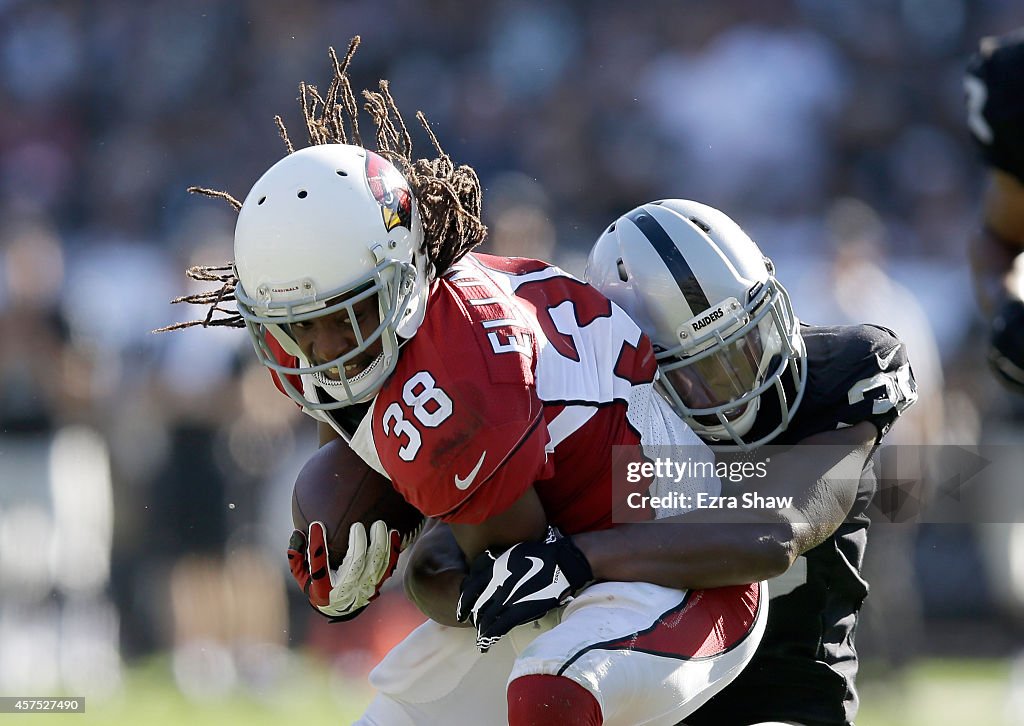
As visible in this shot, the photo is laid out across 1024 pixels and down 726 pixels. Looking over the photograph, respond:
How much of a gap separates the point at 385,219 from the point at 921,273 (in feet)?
21.0

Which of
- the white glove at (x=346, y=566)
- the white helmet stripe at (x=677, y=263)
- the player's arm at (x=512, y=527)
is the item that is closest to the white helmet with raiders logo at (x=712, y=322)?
the white helmet stripe at (x=677, y=263)

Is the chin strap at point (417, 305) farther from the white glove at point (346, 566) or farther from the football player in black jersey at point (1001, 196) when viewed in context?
the football player in black jersey at point (1001, 196)

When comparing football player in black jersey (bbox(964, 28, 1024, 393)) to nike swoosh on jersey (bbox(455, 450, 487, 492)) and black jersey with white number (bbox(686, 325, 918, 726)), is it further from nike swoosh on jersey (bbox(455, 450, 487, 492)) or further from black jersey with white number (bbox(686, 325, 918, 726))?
nike swoosh on jersey (bbox(455, 450, 487, 492))

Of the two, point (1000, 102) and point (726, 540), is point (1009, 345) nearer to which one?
point (1000, 102)

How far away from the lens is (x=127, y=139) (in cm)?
929

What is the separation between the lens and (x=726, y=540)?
2.93 meters

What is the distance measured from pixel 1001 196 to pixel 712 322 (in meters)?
1.01

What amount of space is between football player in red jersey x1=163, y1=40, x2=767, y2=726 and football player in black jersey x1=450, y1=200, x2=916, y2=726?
0.13 meters

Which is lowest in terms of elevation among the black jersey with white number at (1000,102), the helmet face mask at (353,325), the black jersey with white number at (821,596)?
the black jersey with white number at (821,596)

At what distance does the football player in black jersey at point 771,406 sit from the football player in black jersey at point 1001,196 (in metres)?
0.28

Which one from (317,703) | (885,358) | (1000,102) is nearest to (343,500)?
(885,358)

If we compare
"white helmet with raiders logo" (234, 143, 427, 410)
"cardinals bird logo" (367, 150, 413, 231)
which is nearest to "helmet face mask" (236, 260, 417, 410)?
"white helmet with raiders logo" (234, 143, 427, 410)

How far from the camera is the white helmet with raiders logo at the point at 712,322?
322 centimetres

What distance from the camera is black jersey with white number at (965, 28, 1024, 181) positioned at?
3.37 metres
